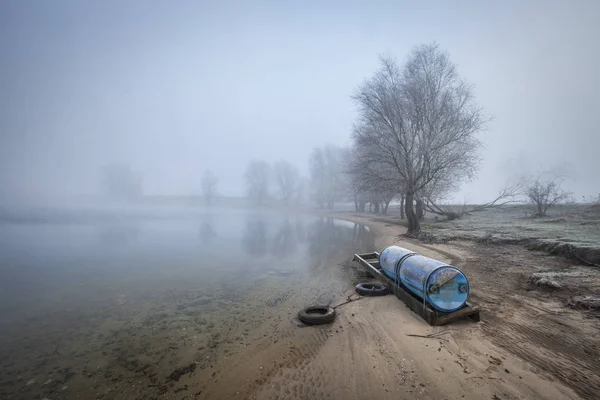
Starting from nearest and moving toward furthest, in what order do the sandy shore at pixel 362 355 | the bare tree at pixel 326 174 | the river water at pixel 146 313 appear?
1. the sandy shore at pixel 362 355
2. the river water at pixel 146 313
3. the bare tree at pixel 326 174

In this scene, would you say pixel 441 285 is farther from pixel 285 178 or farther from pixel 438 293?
pixel 285 178

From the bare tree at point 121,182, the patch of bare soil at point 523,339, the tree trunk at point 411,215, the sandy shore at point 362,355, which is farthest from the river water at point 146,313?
the bare tree at point 121,182

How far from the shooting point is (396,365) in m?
4.59

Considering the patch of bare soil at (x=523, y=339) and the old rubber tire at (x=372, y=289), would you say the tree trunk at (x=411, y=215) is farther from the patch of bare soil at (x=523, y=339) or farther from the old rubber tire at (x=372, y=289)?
the old rubber tire at (x=372, y=289)

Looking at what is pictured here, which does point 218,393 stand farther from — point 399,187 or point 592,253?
point 399,187

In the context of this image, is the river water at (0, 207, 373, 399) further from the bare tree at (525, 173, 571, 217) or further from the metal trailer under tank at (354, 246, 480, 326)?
the bare tree at (525, 173, 571, 217)

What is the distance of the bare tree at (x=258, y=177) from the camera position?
7638 centimetres

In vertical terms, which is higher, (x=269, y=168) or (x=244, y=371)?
(x=269, y=168)

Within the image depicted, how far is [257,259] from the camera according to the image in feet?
48.3

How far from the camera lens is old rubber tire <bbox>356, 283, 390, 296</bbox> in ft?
26.4

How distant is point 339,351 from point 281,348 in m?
1.24

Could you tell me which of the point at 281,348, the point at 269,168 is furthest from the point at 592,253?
the point at 269,168

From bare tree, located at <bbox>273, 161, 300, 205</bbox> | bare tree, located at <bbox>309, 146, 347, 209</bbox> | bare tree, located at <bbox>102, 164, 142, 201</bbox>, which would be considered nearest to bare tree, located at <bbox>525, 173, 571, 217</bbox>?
bare tree, located at <bbox>309, 146, 347, 209</bbox>

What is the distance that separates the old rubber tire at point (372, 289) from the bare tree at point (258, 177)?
228 ft
